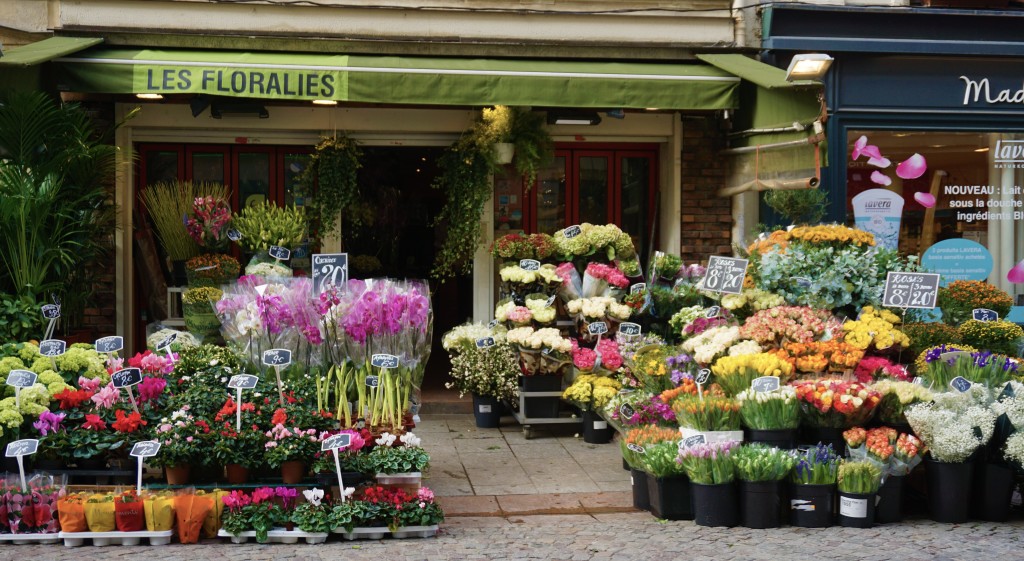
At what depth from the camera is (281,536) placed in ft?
20.7

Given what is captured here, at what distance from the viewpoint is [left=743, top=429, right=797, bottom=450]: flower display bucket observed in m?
6.99

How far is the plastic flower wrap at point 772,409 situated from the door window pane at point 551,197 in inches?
182

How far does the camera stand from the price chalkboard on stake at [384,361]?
23.5 ft

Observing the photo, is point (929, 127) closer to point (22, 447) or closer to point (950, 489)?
point (950, 489)

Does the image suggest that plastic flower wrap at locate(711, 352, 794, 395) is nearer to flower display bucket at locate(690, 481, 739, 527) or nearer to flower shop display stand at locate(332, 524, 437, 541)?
flower display bucket at locate(690, 481, 739, 527)

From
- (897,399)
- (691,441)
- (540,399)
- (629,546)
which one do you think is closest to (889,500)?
(897,399)

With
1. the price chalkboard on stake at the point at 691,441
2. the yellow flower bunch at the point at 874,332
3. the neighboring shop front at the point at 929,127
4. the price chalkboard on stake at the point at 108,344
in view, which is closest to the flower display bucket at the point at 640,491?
the price chalkboard on stake at the point at 691,441

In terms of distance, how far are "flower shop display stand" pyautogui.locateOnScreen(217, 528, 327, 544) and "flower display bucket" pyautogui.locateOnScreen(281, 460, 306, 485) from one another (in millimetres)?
414

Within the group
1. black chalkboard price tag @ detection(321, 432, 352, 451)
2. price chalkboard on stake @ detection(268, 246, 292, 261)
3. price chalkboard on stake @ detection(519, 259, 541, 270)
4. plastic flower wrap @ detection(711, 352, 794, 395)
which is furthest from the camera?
price chalkboard on stake @ detection(519, 259, 541, 270)

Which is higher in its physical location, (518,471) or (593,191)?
(593,191)

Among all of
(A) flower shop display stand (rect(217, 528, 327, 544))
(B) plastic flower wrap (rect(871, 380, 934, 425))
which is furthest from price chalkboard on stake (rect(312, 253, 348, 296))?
(B) plastic flower wrap (rect(871, 380, 934, 425))

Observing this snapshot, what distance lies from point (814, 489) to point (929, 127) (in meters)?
5.69

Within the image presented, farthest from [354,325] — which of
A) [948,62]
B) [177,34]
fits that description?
[948,62]

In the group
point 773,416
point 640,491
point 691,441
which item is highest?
point 773,416
